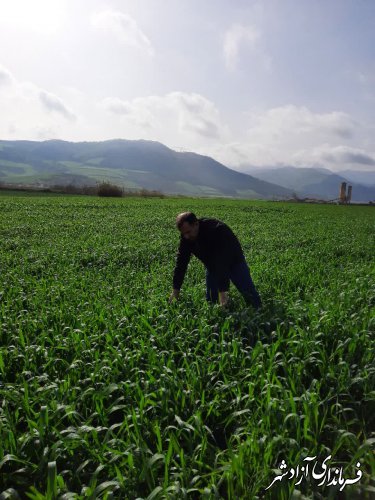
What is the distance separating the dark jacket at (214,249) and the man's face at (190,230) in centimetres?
40

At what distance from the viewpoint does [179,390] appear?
4312 millimetres

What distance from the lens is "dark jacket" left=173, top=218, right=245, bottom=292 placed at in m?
6.93

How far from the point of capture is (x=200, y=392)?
4512 millimetres

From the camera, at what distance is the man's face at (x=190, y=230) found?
20.9 ft

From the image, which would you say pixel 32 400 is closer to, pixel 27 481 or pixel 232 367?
pixel 27 481

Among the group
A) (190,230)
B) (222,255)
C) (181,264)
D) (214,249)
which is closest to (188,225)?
(190,230)

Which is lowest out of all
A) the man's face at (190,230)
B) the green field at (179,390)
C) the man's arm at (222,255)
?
the green field at (179,390)

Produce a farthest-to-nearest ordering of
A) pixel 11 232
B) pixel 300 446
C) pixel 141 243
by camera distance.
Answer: pixel 11 232 → pixel 141 243 → pixel 300 446

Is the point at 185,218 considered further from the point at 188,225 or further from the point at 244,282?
the point at 244,282

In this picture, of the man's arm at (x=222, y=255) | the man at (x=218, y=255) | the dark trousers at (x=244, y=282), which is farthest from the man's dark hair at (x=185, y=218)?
the dark trousers at (x=244, y=282)

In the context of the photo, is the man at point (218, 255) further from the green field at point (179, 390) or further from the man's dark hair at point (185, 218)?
the green field at point (179, 390)

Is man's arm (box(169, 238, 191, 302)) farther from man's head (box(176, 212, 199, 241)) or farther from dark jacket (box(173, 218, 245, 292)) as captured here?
man's head (box(176, 212, 199, 241))

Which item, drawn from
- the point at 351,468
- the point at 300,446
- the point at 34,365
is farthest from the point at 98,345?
the point at 351,468

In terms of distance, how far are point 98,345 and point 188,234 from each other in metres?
2.44
